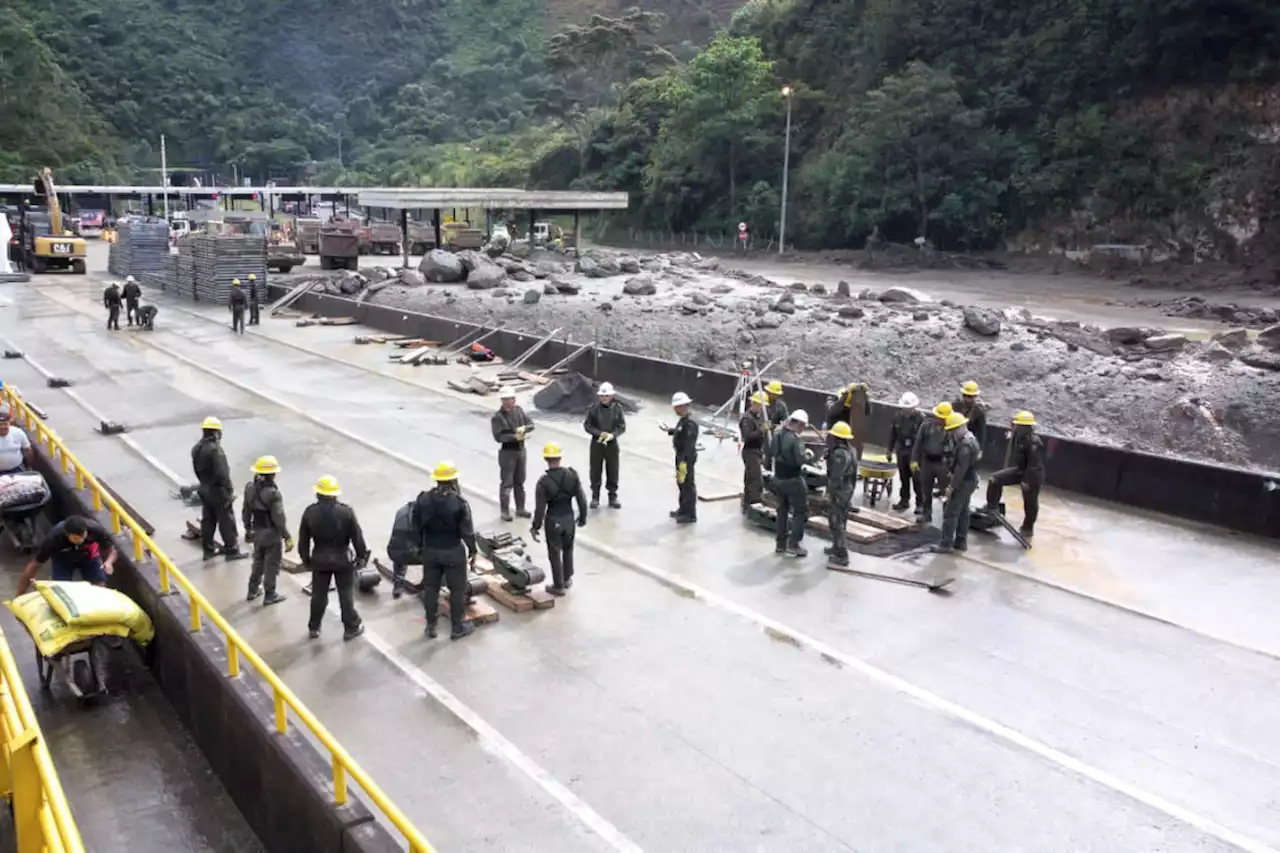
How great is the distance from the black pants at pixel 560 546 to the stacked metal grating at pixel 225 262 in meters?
32.1

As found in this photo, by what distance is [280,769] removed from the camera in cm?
658

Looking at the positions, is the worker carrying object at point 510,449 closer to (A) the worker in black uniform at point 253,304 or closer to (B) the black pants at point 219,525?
(B) the black pants at point 219,525

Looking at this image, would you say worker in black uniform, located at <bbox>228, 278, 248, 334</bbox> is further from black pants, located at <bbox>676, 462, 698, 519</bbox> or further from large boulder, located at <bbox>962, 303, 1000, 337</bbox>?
black pants, located at <bbox>676, 462, 698, 519</bbox>

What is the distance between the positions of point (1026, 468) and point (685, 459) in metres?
4.37

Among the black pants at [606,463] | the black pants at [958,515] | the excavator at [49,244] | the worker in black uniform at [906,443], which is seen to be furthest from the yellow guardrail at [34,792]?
the excavator at [49,244]

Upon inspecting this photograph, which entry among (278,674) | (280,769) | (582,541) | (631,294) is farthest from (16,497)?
(631,294)

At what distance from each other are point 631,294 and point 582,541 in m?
21.4

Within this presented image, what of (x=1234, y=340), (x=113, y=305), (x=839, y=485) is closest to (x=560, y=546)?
(x=839, y=485)

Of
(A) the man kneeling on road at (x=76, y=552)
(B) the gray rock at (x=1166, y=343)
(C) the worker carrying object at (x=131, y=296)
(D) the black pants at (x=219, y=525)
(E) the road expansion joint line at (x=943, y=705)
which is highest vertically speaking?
(B) the gray rock at (x=1166, y=343)

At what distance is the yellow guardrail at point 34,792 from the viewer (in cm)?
475

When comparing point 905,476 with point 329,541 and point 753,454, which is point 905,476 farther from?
point 329,541

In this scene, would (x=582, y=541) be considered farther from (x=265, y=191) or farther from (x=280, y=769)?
(x=265, y=191)

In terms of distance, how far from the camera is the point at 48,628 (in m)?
8.52

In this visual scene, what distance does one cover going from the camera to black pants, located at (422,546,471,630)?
30.9 feet
